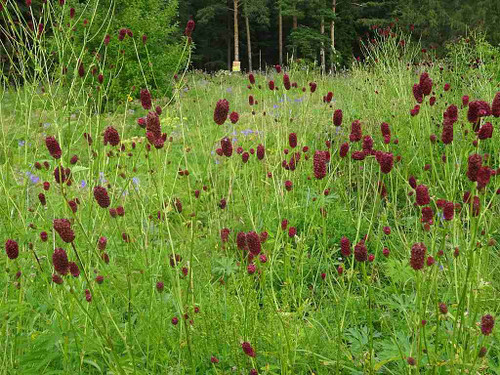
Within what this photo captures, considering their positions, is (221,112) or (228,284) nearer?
(221,112)

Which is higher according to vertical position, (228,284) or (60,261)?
(60,261)

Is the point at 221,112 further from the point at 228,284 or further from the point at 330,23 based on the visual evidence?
the point at 330,23

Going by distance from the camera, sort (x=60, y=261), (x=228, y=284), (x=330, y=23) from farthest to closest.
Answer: (x=330, y=23)
(x=228, y=284)
(x=60, y=261)

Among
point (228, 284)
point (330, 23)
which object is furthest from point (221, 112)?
point (330, 23)

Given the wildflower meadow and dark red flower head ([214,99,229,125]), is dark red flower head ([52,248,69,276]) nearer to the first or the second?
the wildflower meadow

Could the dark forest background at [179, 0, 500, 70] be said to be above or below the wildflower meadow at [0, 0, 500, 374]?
above

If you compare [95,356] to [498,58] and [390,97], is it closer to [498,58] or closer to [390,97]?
[390,97]

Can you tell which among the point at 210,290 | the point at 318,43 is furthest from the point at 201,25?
the point at 210,290

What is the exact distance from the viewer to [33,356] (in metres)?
1.52

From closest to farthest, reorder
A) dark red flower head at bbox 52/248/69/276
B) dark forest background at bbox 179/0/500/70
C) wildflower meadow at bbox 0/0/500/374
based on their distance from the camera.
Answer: dark red flower head at bbox 52/248/69/276, wildflower meadow at bbox 0/0/500/374, dark forest background at bbox 179/0/500/70

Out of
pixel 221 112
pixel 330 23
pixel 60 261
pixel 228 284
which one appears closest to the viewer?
pixel 60 261

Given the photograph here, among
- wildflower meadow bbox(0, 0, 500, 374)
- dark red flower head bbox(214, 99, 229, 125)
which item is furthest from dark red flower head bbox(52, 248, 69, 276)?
dark red flower head bbox(214, 99, 229, 125)

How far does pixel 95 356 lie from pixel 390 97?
439 centimetres

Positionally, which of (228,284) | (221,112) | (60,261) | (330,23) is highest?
(330,23)
